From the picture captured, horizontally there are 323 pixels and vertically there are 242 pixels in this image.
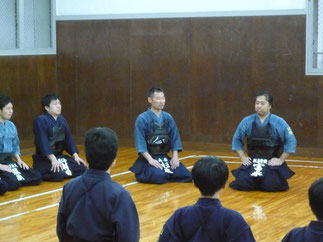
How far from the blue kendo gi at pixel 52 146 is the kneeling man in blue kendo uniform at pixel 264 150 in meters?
1.88

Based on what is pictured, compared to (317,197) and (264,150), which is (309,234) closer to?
(317,197)

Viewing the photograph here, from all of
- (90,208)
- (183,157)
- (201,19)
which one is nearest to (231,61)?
(201,19)

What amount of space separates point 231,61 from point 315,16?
1.34 m

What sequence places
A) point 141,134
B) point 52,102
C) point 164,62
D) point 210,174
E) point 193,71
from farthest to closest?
point 164,62
point 193,71
point 52,102
point 141,134
point 210,174

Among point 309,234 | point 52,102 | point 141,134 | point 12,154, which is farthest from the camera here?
point 52,102

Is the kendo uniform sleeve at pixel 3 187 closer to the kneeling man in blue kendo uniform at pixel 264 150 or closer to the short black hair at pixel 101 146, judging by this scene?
the kneeling man in blue kendo uniform at pixel 264 150

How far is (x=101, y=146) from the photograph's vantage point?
2.72 meters

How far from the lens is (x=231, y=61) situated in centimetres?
912

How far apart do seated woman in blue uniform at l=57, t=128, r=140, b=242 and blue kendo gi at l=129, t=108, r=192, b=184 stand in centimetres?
400

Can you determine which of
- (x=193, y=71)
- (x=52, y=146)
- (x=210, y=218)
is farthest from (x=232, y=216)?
(x=193, y=71)

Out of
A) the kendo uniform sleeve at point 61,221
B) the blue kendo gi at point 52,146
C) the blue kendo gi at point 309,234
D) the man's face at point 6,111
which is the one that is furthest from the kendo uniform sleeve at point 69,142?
the blue kendo gi at point 309,234

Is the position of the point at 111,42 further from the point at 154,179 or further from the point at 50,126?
the point at 154,179

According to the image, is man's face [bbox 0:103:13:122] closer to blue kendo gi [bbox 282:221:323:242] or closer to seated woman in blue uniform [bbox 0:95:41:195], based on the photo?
seated woman in blue uniform [bbox 0:95:41:195]

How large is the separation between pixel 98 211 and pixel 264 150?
4.06 meters
